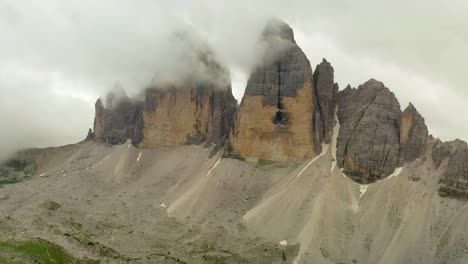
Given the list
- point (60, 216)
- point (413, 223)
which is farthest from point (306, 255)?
point (60, 216)

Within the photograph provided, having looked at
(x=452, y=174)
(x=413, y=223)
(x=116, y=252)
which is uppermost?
(x=452, y=174)

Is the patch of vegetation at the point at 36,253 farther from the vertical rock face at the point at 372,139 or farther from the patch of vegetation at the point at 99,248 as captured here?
the vertical rock face at the point at 372,139

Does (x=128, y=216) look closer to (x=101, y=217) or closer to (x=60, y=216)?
(x=101, y=217)

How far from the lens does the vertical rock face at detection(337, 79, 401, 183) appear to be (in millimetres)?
183000

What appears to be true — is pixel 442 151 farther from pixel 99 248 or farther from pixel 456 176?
pixel 99 248

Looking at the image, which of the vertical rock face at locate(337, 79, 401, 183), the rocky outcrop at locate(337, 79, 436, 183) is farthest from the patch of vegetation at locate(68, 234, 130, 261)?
the vertical rock face at locate(337, 79, 401, 183)

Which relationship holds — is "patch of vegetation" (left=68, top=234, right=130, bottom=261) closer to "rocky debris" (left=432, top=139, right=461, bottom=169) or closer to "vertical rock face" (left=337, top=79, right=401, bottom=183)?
"vertical rock face" (left=337, top=79, right=401, bottom=183)

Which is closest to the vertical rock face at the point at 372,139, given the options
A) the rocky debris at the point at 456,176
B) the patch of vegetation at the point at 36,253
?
the rocky debris at the point at 456,176

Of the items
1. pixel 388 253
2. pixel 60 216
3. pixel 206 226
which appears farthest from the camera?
pixel 60 216

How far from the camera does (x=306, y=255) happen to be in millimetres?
153375

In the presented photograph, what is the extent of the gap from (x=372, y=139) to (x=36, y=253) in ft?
370

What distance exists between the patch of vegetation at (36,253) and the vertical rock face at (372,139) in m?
90.8

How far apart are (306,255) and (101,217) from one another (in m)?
78.4

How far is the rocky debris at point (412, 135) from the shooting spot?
181500mm
